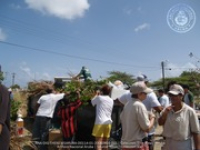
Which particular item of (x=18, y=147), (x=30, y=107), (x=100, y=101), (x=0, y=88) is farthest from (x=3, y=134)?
(x=30, y=107)

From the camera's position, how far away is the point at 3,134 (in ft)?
9.27

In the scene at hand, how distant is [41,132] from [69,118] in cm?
91

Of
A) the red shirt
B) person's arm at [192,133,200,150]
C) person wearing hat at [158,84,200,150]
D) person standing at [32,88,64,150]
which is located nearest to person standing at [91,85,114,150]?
the red shirt

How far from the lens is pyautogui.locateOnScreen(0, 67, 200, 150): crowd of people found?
11.9 ft

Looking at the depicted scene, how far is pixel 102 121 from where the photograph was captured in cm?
616

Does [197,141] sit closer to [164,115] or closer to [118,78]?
[164,115]

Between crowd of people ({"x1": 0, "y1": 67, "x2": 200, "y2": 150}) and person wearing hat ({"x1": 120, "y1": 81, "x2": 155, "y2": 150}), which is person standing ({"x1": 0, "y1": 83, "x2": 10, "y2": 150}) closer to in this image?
crowd of people ({"x1": 0, "y1": 67, "x2": 200, "y2": 150})

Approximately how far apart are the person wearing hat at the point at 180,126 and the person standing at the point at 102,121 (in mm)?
2464

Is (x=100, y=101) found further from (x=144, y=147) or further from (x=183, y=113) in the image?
(x=183, y=113)

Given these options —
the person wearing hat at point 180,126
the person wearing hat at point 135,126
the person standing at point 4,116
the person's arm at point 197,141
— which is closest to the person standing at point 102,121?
the person wearing hat at point 135,126

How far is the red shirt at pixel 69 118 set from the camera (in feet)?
20.6

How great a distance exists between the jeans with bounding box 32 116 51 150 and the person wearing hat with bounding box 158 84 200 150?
11.6 feet

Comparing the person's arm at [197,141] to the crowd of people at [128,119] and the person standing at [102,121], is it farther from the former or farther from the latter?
the person standing at [102,121]

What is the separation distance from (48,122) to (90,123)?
0.96 metres
